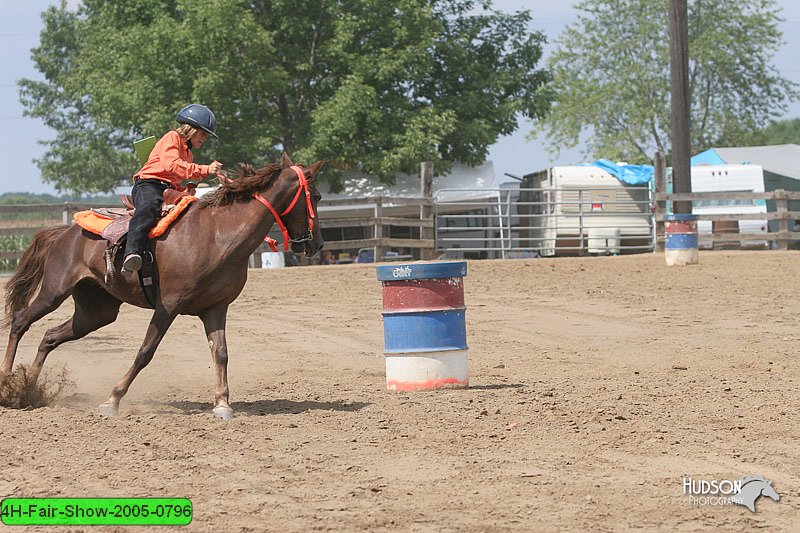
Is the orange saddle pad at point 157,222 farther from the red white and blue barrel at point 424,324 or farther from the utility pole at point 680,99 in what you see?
the utility pole at point 680,99

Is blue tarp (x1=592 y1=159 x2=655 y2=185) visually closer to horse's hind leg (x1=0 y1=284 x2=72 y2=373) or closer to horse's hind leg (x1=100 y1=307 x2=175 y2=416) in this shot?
horse's hind leg (x1=0 y1=284 x2=72 y2=373)

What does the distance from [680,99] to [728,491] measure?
69.7ft

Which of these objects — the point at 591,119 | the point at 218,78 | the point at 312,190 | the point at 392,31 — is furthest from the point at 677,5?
the point at 591,119

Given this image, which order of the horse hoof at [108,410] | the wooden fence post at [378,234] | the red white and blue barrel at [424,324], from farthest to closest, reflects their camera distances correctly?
the wooden fence post at [378,234], the red white and blue barrel at [424,324], the horse hoof at [108,410]

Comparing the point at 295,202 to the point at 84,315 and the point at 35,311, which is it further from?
the point at 35,311

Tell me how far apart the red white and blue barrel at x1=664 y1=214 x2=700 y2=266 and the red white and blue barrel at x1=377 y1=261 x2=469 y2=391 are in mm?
13089

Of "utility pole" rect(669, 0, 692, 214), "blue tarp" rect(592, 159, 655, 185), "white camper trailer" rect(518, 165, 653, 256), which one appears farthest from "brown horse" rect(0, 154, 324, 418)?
"blue tarp" rect(592, 159, 655, 185)

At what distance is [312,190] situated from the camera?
8.27m

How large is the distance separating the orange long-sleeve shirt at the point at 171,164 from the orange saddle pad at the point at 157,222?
20 cm

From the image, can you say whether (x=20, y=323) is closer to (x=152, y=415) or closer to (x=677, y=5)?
(x=152, y=415)

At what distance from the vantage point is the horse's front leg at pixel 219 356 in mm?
7863

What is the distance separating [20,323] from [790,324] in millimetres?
9419

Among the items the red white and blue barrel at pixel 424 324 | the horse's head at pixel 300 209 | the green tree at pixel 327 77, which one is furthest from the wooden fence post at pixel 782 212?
the horse's head at pixel 300 209

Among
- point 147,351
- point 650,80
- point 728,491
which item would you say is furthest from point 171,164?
point 650,80
